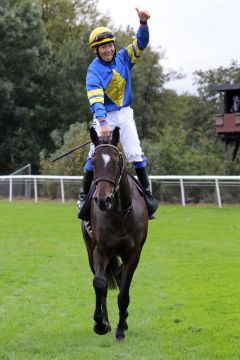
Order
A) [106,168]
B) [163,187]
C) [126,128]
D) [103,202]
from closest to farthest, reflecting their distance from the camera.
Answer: [103,202]
[106,168]
[126,128]
[163,187]

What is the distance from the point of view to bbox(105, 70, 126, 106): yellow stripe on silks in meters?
7.28

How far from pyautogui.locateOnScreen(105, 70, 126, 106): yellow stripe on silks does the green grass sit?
7.87 feet

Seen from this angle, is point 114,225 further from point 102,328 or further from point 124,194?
point 102,328

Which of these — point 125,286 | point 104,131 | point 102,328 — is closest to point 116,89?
point 104,131

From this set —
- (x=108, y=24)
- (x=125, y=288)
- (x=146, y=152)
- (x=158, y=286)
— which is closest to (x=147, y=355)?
(x=125, y=288)

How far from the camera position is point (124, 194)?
22.9ft

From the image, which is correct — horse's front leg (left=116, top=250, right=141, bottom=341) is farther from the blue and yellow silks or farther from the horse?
the blue and yellow silks

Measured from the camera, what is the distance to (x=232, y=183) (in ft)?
80.8

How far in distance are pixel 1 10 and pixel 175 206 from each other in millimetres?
19269

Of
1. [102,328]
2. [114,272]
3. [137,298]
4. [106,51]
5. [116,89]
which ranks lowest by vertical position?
[137,298]

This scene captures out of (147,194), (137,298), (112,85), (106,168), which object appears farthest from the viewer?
(137,298)

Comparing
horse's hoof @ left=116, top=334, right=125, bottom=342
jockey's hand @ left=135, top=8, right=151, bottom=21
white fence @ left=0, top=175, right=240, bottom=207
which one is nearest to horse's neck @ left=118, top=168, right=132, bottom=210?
horse's hoof @ left=116, top=334, right=125, bottom=342

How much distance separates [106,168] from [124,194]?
622 mm

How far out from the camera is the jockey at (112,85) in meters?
7.10
